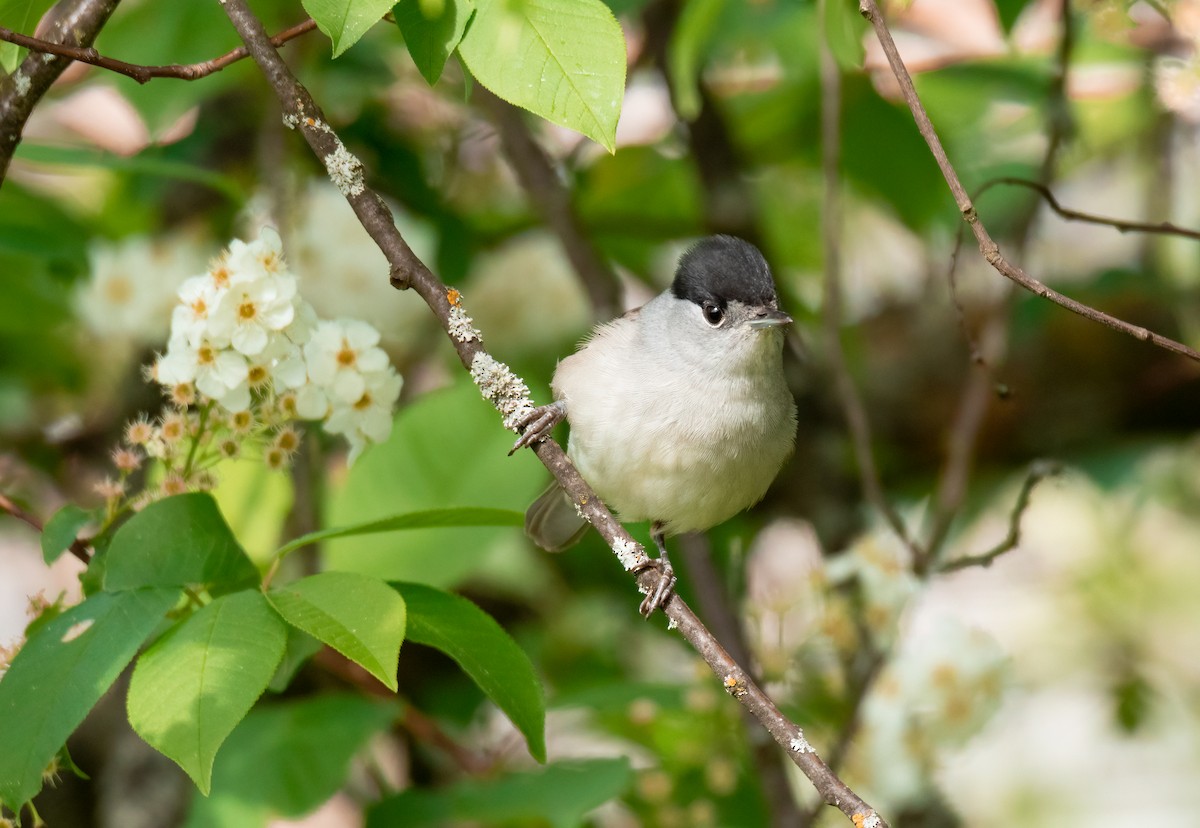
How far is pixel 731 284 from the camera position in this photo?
8.35 feet

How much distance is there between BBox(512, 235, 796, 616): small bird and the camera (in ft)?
8.21

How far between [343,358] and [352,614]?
58 centimetres

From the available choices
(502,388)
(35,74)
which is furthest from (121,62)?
(502,388)

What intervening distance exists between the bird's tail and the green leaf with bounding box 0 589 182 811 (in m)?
1.29

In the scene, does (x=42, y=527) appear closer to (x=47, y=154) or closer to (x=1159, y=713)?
(x=47, y=154)

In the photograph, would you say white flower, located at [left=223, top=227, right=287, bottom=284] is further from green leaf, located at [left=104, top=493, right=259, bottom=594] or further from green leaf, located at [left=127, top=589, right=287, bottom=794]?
green leaf, located at [left=127, top=589, right=287, bottom=794]

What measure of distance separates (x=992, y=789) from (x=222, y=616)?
4.48 metres

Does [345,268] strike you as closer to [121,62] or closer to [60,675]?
[121,62]

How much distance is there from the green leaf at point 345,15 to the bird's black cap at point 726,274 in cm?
113

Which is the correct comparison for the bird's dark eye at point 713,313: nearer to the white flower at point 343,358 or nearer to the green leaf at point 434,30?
the white flower at point 343,358

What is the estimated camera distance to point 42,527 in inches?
70.7

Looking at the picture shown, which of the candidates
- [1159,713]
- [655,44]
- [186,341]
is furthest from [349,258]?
[1159,713]

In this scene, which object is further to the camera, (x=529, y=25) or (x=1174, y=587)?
(x=1174, y=587)

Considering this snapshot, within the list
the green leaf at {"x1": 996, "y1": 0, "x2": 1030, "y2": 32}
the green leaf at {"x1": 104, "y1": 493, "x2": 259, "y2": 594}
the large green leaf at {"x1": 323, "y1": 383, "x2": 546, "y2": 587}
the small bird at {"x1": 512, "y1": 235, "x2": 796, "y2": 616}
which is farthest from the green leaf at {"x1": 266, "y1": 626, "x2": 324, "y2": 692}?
the green leaf at {"x1": 996, "y1": 0, "x2": 1030, "y2": 32}
